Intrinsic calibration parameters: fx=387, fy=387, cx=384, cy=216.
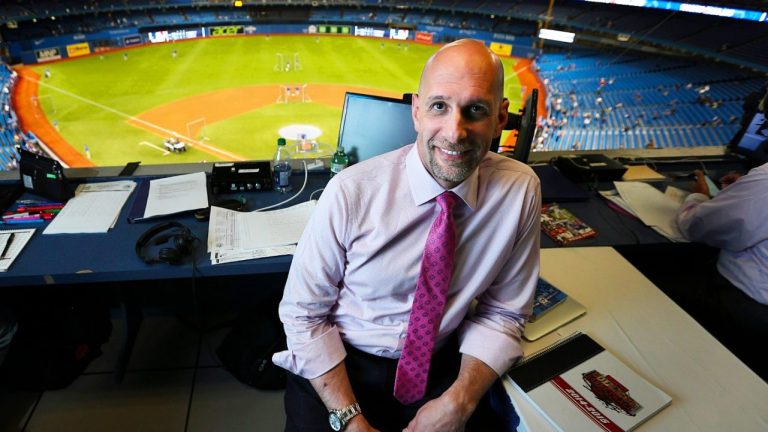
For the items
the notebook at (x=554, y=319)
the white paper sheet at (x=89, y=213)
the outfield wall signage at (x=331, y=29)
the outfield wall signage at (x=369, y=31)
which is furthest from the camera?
the outfield wall signage at (x=369, y=31)

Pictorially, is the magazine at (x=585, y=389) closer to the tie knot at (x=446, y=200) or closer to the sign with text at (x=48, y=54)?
the tie knot at (x=446, y=200)

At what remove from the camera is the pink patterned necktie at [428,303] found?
109cm

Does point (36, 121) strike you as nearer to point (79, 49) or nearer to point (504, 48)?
point (79, 49)

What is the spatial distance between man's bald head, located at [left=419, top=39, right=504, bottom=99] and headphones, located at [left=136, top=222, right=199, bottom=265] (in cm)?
110

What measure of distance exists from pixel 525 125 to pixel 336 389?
1766mm

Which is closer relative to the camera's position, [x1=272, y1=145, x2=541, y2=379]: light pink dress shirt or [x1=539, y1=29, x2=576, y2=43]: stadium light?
[x1=272, y1=145, x2=541, y2=379]: light pink dress shirt

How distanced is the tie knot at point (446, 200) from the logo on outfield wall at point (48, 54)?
14873 millimetres

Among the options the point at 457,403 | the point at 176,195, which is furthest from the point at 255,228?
the point at 457,403

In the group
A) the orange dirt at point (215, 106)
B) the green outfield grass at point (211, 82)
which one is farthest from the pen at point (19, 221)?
the orange dirt at point (215, 106)

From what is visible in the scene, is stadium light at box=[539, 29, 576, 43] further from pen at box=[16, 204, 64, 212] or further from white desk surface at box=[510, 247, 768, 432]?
pen at box=[16, 204, 64, 212]

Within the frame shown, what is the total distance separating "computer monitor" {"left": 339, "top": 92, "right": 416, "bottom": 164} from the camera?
204 cm

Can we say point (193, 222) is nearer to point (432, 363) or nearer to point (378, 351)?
point (378, 351)

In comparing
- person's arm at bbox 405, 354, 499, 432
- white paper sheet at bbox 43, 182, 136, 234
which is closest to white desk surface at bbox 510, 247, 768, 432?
person's arm at bbox 405, 354, 499, 432

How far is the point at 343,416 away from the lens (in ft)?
3.73
